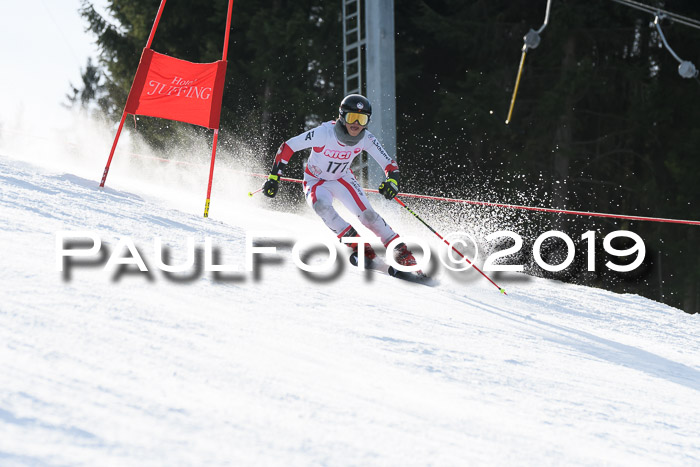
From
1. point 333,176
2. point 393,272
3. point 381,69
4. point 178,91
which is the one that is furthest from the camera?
point 381,69

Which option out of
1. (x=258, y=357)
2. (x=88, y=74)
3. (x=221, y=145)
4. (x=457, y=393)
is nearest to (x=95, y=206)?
(x=258, y=357)

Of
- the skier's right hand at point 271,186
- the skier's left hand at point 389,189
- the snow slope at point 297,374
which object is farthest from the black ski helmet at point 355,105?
the snow slope at point 297,374

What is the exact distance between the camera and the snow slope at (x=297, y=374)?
190 cm

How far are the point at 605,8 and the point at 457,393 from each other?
1468 centimetres

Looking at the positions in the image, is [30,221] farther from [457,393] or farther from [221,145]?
[221,145]

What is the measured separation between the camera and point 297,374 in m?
2.54

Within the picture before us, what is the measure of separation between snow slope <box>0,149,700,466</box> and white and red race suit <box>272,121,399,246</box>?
2.42 feet

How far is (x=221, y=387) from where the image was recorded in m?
2.26

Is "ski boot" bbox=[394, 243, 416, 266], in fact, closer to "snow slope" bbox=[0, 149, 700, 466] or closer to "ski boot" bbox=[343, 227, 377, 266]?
"ski boot" bbox=[343, 227, 377, 266]

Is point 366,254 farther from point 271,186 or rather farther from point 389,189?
point 271,186

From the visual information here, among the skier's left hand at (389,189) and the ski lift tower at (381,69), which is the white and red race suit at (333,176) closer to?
the skier's left hand at (389,189)

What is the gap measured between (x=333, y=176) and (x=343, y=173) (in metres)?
0.09

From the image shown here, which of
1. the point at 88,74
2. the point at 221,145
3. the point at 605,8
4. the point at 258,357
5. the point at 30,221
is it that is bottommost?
the point at 258,357

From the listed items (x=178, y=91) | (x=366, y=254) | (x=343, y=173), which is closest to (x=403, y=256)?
(x=366, y=254)
